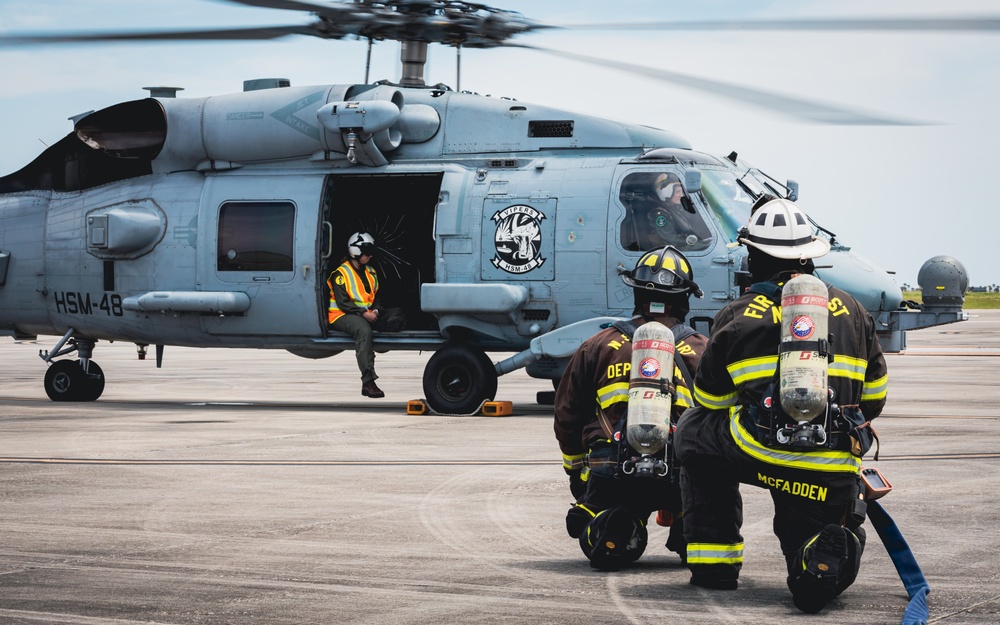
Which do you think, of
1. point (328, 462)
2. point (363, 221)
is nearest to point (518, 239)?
point (363, 221)

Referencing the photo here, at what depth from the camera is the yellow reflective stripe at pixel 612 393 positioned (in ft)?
21.4

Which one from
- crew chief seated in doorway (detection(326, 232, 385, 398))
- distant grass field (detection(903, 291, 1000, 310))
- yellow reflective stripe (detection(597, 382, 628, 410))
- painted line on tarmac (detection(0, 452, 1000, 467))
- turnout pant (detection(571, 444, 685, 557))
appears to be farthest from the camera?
distant grass field (detection(903, 291, 1000, 310))

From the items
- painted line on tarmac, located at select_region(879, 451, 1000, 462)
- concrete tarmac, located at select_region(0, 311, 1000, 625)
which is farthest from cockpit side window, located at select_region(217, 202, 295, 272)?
painted line on tarmac, located at select_region(879, 451, 1000, 462)

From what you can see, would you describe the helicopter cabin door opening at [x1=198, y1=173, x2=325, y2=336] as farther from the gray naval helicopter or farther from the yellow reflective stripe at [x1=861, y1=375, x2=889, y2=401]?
the yellow reflective stripe at [x1=861, y1=375, x2=889, y2=401]

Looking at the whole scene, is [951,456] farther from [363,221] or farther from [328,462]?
[363,221]

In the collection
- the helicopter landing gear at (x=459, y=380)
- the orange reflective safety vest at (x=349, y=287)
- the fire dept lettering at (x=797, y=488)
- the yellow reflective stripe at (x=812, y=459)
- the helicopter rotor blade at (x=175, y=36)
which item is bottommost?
the helicopter landing gear at (x=459, y=380)

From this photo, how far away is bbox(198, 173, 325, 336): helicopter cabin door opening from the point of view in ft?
51.8

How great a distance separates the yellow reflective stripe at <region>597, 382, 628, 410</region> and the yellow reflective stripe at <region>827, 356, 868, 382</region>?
1232 mm

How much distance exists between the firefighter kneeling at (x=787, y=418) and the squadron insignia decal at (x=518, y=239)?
8.97 m

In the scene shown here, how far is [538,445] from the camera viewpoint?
39.3ft

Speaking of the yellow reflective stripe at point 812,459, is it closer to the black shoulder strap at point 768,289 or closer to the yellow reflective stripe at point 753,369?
the yellow reflective stripe at point 753,369

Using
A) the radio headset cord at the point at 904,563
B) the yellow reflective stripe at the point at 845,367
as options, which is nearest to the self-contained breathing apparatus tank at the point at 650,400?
the yellow reflective stripe at the point at 845,367

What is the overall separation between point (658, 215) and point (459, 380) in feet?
9.82

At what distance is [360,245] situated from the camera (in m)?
15.9
